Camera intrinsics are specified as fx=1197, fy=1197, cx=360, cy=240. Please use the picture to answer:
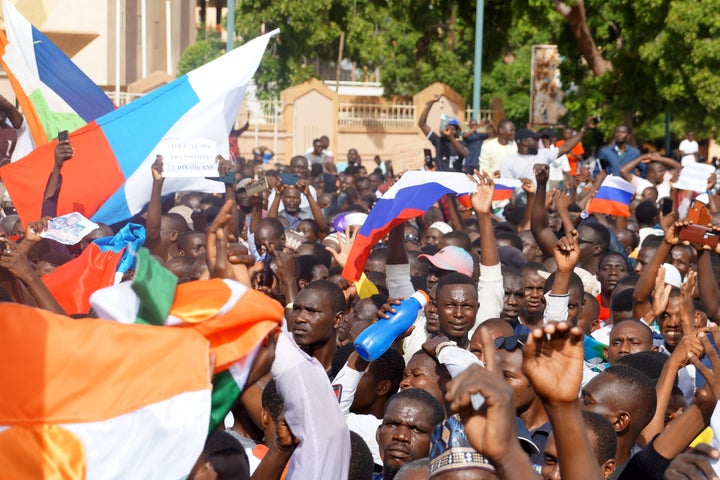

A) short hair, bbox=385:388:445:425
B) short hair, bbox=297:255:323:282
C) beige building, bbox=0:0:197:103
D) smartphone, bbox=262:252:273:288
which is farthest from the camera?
beige building, bbox=0:0:197:103

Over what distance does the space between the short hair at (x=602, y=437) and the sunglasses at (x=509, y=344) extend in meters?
0.85

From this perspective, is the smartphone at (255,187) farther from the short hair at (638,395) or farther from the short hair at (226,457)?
the short hair at (226,457)

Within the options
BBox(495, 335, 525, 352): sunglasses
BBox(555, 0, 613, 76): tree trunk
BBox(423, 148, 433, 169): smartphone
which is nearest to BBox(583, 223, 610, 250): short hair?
BBox(423, 148, 433, 169): smartphone

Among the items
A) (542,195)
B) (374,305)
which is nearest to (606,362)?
(374,305)

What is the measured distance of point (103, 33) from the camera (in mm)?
26172

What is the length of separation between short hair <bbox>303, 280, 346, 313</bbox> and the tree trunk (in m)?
16.7

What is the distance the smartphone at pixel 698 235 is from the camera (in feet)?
19.7

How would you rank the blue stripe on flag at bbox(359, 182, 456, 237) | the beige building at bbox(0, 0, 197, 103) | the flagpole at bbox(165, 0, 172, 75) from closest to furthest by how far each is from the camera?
the blue stripe on flag at bbox(359, 182, 456, 237) < the beige building at bbox(0, 0, 197, 103) < the flagpole at bbox(165, 0, 172, 75)

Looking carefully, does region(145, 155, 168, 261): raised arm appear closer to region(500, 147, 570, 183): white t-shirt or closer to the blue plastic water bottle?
the blue plastic water bottle

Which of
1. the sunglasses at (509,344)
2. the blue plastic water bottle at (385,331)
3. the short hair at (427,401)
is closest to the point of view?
the short hair at (427,401)

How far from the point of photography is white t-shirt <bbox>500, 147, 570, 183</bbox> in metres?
12.3

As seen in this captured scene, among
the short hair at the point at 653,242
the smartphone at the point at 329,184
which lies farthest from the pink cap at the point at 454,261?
the smartphone at the point at 329,184

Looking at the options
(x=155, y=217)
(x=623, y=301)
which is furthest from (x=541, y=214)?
(x=155, y=217)

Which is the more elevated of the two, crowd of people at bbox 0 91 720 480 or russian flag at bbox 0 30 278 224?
russian flag at bbox 0 30 278 224
